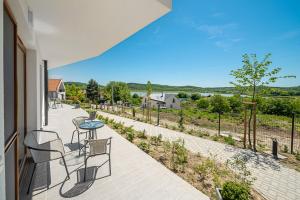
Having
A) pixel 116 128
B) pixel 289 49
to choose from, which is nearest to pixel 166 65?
pixel 289 49

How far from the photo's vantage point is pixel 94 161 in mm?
3541

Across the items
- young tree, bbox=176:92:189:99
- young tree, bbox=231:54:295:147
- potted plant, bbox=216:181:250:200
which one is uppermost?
young tree, bbox=231:54:295:147

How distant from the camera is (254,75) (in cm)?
612

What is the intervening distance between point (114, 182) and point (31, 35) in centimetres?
301

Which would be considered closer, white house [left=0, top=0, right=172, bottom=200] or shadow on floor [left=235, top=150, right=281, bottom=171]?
white house [left=0, top=0, right=172, bottom=200]

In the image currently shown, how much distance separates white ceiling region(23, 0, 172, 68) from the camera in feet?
7.62

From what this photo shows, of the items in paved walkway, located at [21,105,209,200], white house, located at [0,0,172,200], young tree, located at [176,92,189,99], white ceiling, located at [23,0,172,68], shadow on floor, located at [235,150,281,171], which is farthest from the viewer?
young tree, located at [176,92,189,99]

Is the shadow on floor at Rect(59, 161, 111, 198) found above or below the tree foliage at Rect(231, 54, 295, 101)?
below

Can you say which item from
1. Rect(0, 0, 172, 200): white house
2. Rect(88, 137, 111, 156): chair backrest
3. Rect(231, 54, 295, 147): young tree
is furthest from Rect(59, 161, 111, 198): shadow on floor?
Rect(231, 54, 295, 147): young tree

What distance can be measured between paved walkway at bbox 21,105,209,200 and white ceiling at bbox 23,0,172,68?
8.99 feet

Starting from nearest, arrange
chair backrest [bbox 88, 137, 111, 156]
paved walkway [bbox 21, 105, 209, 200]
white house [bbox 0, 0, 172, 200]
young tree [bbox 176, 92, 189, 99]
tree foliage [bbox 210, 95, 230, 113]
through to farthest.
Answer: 1. white house [bbox 0, 0, 172, 200]
2. paved walkway [bbox 21, 105, 209, 200]
3. chair backrest [bbox 88, 137, 111, 156]
4. tree foliage [bbox 210, 95, 230, 113]
5. young tree [bbox 176, 92, 189, 99]

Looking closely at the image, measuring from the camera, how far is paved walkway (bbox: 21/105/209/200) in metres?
2.46

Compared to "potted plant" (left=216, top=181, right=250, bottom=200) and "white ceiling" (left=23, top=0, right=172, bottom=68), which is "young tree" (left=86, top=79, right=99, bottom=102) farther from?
"potted plant" (left=216, top=181, right=250, bottom=200)

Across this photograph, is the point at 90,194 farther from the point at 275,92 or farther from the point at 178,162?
the point at 275,92
